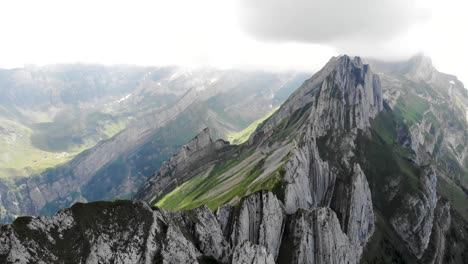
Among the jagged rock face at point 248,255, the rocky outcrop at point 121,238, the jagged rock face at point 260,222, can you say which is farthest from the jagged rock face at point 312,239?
the jagged rock face at point 248,255

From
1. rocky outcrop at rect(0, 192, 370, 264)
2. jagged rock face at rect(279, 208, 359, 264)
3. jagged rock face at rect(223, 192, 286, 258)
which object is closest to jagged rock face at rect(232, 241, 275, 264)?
rocky outcrop at rect(0, 192, 370, 264)

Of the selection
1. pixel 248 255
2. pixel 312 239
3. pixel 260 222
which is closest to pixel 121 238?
pixel 248 255

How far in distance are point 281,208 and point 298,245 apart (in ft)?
56.2

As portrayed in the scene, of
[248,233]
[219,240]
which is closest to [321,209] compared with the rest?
[248,233]

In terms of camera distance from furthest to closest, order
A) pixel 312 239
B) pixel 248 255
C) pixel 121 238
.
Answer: pixel 312 239 → pixel 248 255 → pixel 121 238

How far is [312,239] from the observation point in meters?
176

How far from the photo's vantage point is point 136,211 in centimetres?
10950

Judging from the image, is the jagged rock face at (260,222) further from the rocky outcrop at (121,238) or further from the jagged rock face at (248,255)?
the jagged rock face at (248,255)

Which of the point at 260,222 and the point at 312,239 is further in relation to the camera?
the point at 312,239

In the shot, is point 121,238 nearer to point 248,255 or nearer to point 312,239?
point 248,255

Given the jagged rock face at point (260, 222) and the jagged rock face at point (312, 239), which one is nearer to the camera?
the jagged rock face at point (260, 222)

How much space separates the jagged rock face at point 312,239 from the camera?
171000mm

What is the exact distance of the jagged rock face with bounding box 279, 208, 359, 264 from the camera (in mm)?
171000

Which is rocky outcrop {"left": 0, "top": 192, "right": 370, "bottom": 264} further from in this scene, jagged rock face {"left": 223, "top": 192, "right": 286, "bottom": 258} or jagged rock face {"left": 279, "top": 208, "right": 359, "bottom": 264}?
jagged rock face {"left": 279, "top": 208, "right": 359, "bottom": 264}
